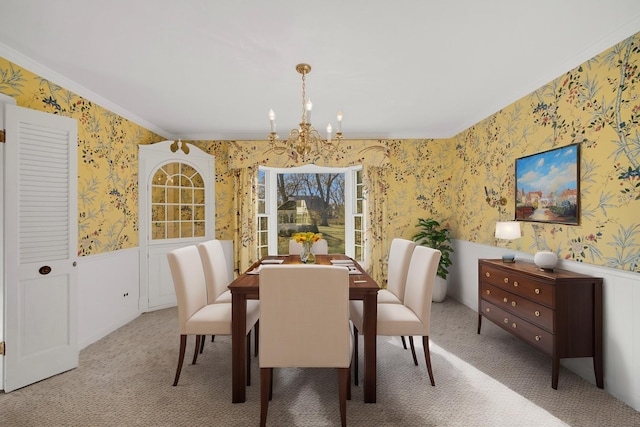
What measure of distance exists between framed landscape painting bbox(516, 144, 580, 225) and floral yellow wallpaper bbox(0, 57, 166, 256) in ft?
14.8

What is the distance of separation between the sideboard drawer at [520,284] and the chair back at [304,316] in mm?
1620

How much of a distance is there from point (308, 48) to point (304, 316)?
76.5 inches

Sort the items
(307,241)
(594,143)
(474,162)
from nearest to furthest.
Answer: (594,143) → (307,241) → (474,162)

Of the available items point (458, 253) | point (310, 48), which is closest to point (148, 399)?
point (310, 48)

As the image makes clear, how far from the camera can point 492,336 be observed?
3.37 meters

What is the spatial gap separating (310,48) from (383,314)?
2.16 m

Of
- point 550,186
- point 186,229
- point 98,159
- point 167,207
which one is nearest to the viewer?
point 550,186

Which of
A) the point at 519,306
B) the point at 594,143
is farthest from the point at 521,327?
the point at 594,143

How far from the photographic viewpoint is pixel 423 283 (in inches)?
A: 97.6

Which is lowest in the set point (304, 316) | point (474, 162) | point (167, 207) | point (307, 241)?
point (304, 316)

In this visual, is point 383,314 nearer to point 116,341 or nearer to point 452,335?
point 452,335

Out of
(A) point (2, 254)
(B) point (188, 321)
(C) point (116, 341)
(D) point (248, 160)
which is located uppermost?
(D) point (248, 160)

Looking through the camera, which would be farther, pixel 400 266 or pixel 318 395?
pixel 400 266

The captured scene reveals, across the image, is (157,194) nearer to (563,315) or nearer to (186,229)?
(186,229)
